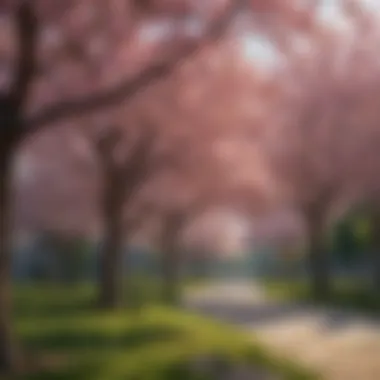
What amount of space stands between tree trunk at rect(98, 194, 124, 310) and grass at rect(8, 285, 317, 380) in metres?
0.05

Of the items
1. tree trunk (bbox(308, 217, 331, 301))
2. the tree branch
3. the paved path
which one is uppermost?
the tree branch

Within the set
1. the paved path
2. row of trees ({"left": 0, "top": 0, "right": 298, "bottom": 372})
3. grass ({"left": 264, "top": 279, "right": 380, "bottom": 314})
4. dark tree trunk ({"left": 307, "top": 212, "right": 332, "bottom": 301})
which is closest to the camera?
row of trees ({"left": 0, "top": 0, "right": 298, "bottom": 372})

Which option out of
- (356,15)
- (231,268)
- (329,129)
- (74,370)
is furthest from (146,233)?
(356,15)

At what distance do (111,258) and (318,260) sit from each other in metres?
0.78

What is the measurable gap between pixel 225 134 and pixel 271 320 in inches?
26.6

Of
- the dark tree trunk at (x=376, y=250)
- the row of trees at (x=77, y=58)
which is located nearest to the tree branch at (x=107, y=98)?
the row of trees at (x=77, y=58)

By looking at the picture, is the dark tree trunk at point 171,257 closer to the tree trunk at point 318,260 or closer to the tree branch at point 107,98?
→ the tree trunk at point 318,260

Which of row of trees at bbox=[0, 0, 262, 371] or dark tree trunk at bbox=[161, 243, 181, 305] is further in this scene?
dark tree trunk at bbox=[161, 243, 181, 305]

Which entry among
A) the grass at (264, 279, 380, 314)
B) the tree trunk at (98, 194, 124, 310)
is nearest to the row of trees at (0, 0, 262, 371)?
the tree trunk at (98, 194, 124, 310)

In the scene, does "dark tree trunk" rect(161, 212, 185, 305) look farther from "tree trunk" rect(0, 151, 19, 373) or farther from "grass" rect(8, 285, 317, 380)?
"tree trunk" rect(0, 151, 19, 373)

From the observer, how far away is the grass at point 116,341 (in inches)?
88.8

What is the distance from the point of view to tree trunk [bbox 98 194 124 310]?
2.83 metres

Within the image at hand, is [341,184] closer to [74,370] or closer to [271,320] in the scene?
[271,320]

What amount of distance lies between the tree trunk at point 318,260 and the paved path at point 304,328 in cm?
14
